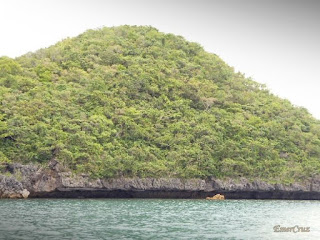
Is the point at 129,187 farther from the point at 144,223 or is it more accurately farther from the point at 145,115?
the point at 144,223

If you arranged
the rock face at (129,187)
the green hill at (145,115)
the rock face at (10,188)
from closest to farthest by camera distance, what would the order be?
1. the rock face at (10,188)
2. the rock face at (129,187)
3. the green hill at (145,115)

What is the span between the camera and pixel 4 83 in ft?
208

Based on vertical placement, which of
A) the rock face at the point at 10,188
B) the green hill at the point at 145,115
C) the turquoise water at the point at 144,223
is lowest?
the turquoise water at the point at 144,223

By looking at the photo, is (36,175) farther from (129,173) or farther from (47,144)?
(129,173)

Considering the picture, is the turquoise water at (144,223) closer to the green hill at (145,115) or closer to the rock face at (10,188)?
the rock face at (10,188)

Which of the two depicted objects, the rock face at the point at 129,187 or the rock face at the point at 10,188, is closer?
the rock face at the point at 10,188

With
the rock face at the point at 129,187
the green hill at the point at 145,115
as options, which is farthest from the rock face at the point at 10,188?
the green hill at the point at 145,115

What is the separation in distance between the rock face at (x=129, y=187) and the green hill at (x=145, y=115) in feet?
3.53

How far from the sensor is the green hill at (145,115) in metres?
56.5

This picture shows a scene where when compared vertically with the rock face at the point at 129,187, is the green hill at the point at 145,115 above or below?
above

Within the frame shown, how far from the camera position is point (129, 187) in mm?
56219

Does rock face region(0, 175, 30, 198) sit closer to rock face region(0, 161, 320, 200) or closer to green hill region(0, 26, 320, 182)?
rock face region(0, 161, 320, 200)

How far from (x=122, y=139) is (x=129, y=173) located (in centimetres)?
615

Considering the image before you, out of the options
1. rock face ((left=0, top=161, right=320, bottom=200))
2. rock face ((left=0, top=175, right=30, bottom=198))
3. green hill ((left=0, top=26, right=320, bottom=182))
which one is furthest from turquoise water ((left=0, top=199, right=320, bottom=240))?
green hill ((left=0, top=26, right=320, bottom=182))
